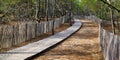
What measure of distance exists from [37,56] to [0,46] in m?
3.09

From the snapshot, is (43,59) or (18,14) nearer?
(43,59)

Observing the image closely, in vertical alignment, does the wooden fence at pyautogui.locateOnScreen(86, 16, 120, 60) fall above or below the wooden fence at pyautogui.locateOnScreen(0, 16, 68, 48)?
above

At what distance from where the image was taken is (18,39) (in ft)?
71.4

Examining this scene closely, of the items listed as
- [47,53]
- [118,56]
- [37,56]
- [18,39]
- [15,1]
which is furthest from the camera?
[15,1]

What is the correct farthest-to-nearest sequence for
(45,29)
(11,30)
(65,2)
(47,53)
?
(65,2)
(45,29)
(11,30)
(47,53)

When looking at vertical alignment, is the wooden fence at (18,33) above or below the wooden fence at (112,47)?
below

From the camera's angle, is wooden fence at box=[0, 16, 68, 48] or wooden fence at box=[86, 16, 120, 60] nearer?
wooden fence at box=[86, 16, 120, 60]

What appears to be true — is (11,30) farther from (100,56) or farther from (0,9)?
(0,9)

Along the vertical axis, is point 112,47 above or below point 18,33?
above

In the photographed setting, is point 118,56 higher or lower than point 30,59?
higher

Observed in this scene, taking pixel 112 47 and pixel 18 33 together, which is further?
pixel 18 33

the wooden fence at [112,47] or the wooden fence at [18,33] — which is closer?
the wooden fence at [112,47]

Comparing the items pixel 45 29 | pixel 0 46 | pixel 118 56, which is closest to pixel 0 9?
pixel 45 29

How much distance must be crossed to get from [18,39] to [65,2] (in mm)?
50371
